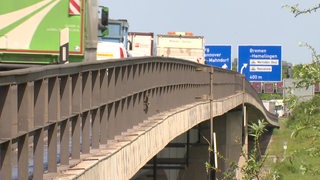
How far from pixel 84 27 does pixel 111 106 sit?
17.4ft

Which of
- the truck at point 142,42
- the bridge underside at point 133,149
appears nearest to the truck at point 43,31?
the bridge underside at point 133,149

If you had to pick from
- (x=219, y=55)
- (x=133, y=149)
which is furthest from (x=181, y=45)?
(x=133, y=149)

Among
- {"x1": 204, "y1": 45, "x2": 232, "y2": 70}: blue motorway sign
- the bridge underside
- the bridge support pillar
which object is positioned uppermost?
{"x1": 204, "y1": 45, "x2": 232, "y2": 70}: blue motorway sign

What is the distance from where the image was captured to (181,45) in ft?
138

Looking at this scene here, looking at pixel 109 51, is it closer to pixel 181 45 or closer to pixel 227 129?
pixel 227 129

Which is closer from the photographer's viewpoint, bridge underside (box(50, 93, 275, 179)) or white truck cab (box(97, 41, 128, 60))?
bridge underside (box(50, 93, 275, 179))

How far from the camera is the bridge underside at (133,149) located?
7.80 metres

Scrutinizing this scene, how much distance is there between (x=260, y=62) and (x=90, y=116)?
33.1m

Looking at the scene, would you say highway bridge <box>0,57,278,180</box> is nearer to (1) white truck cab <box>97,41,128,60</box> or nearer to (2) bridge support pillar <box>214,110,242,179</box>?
(1) white truck cab <box>97,41,128,60</box>

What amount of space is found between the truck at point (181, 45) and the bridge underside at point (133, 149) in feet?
73.5

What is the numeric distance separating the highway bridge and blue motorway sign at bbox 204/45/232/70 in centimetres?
2323

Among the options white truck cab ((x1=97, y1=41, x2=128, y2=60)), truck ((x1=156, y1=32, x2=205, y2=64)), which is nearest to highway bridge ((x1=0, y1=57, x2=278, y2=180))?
white truck cab ((x1=97, y1=41, x2=128, y2=60))

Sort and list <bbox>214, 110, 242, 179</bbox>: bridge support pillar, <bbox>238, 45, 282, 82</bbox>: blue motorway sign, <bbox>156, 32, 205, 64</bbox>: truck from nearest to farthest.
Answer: <bbox>214, 110, 242, 179</bbox>: bridge support pillar
<bbox>238, 45, 282, 82</bbox>: blue motorway sign
<bbox>156, 32, 205, 64</bbox>: truck

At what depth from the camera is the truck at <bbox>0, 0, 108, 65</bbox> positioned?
1434 centimetres
